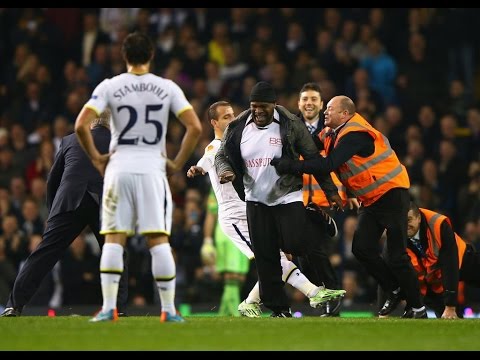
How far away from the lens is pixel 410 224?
1231 cm

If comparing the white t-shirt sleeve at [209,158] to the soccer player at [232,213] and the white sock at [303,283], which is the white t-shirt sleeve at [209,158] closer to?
the soccer player at [232,213]

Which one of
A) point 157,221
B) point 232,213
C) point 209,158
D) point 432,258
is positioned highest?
point 209,158

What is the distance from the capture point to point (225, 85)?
66.5ft

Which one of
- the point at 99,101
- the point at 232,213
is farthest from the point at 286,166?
the point at 99,101

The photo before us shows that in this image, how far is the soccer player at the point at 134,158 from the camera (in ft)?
32.0

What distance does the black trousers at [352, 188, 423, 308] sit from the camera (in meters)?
11.6

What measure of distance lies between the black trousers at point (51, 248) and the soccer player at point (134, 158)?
5.84ft

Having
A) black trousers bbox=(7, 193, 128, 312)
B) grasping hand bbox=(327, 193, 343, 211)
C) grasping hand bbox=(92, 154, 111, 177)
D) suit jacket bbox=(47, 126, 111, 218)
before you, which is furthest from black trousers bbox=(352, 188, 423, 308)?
grasping hand bbox=(92, 154, 111, 177)

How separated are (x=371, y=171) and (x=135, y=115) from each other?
271 centimetres

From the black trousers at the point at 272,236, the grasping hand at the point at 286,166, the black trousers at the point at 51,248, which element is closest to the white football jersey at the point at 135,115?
the grasping hand at the point at 286,166

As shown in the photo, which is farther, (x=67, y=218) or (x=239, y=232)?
(x=239, y=232)

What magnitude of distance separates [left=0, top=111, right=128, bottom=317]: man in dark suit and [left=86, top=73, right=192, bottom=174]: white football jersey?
5.70ft

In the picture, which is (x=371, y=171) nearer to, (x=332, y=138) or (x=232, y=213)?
(x=332, y=138)
